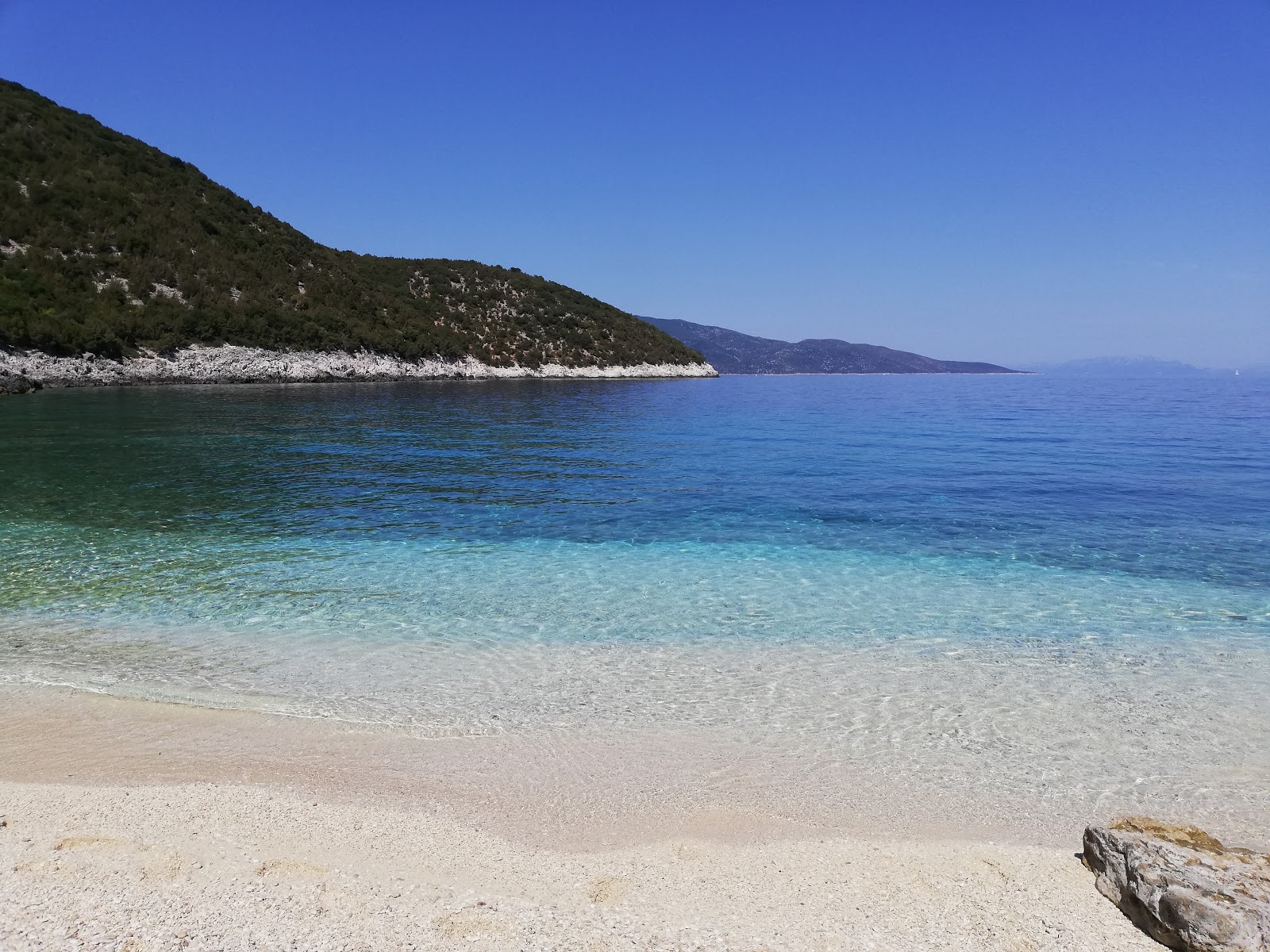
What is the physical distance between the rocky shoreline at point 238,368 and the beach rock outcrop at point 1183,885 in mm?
59647

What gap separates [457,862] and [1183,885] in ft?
12.4

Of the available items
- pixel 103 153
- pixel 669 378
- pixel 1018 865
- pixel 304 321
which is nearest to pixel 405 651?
pixel 1018 865

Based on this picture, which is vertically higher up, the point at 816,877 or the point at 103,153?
the point at 103,153

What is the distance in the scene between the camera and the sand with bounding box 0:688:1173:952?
11.9 feet

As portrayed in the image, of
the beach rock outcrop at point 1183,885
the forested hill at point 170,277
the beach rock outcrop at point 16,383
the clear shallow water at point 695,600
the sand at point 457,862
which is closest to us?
the beach rock outcrop at point 1183,885

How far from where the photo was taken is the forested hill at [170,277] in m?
56.2

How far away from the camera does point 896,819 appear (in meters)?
5.05

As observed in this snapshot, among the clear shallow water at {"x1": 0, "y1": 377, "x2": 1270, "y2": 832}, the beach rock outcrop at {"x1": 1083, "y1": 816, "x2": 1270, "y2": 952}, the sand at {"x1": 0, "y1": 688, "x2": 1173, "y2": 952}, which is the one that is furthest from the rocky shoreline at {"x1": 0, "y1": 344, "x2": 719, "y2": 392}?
the beach rock outcrop at {"x1": 1083, "y1": 816, "x2": 1270, "y2": 952}

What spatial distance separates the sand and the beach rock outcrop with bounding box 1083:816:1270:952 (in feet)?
0.44

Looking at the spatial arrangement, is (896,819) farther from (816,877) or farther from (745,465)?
(745,465)

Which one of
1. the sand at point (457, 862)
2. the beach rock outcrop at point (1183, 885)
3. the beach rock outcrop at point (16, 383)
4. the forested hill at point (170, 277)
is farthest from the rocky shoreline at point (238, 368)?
the beach rock outcrop at point (1183, 885)

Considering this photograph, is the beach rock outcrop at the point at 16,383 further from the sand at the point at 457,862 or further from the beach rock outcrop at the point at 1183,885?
the beach rock outcrop at the point at 1183,885

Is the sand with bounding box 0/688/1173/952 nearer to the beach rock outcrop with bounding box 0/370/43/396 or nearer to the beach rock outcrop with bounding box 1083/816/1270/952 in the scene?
the beach rock outcrop with bounding box 1083/816/1270/952

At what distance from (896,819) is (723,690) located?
2314mm
